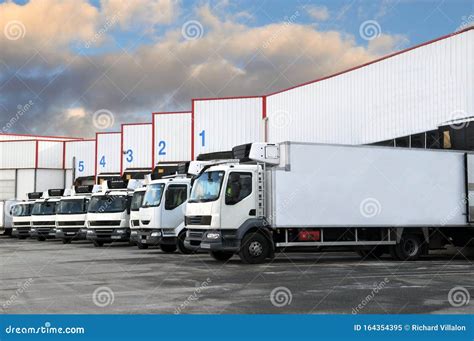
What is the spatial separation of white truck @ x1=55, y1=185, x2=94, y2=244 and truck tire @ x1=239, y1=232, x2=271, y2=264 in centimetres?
1428

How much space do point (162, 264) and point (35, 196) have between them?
22.1 m

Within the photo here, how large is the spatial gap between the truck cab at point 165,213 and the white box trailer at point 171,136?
20465 millimetres

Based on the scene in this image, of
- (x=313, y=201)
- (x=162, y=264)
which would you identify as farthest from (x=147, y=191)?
(x=313, y=201)

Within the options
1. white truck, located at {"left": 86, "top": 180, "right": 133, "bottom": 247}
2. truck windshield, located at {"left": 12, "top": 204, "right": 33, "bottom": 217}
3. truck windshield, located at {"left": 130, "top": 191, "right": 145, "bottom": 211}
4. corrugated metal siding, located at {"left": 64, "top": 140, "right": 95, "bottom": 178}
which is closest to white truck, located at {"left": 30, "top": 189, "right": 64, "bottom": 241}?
truck windshield, located at {"left": 12, "top": 204, "right": 33, "bottom": 217}

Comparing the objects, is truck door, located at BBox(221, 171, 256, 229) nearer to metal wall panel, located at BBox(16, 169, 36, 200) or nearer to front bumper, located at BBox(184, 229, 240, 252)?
front bumper, located at BBox(184, 229, 240, 252)

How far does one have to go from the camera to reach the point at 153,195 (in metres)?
21.3

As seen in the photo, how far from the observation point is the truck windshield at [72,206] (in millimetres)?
29094

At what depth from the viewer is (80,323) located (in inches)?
267

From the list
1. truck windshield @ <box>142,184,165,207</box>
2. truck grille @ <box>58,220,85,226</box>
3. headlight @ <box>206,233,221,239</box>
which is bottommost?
headlight @ <box>206,233,221,239</box>

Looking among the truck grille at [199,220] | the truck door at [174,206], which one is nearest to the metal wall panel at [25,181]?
the truck door at [174,206]

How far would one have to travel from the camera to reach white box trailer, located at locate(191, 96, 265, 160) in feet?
123

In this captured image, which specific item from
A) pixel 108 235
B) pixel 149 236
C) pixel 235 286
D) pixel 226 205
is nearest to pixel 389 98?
pixel 149 236

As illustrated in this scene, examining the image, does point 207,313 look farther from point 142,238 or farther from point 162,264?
point 142,238

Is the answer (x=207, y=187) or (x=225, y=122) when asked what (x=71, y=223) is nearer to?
(x=225, y=122)
